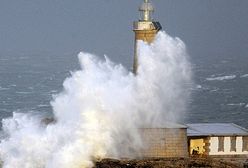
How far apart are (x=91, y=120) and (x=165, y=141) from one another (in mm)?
2943

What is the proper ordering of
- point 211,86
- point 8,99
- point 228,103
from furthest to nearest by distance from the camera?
1. point 211,86
2. point 8,99
3. point 228,103

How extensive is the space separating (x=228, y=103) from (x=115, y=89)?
40.5 meters

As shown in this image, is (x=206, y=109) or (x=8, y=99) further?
(x=8, y=99)

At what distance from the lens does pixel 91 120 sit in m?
23.1

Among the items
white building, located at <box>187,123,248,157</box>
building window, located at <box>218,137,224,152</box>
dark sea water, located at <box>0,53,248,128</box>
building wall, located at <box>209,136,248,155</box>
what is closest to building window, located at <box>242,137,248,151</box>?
white building, located at <box>187,123,248,157</box>

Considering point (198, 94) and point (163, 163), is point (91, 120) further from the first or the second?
point (198, 94)

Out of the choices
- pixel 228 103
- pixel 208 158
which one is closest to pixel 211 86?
pixel 228 103

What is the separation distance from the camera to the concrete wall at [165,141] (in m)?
23.8

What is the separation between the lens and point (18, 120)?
24.8 metres

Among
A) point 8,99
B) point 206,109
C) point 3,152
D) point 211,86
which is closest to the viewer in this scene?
point 3,152

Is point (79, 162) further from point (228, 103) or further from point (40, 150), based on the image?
point (228, 103)

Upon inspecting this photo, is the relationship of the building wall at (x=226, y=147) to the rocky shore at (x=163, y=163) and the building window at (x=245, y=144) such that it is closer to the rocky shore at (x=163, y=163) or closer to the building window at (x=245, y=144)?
the building window at (x=245, y=144)

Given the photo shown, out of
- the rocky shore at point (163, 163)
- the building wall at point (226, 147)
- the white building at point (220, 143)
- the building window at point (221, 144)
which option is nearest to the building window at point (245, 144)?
the white building at point (220, 143)

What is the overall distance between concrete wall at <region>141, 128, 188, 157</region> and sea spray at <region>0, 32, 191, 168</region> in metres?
0.35
